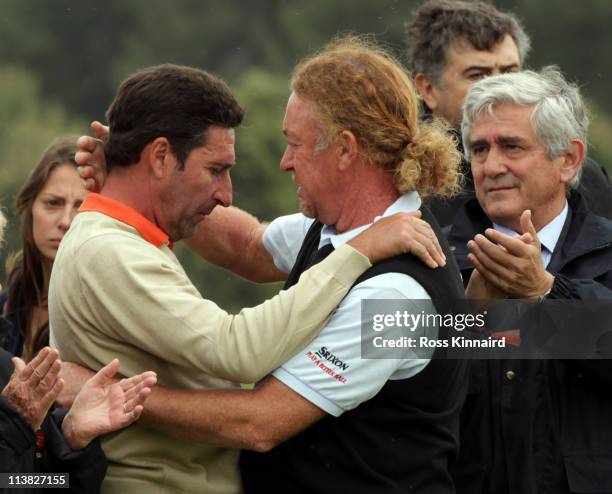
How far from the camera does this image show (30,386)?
485cm

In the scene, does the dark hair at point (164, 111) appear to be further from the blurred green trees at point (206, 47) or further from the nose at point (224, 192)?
the blurred green trees at point (206, 47)

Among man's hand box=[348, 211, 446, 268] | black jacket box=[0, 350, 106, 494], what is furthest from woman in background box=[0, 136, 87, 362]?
man's hand box=[348, 211, 446, 268]

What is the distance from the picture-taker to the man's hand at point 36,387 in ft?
15.8

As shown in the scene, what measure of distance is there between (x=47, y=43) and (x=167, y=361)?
47583 mm

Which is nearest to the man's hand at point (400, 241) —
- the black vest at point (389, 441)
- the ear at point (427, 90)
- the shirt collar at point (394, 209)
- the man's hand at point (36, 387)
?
the black vest at point (389, 441)

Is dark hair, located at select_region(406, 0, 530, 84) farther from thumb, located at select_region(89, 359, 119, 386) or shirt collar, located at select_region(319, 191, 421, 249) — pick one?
thumb, located at select_region(89, 359, 119, 386)

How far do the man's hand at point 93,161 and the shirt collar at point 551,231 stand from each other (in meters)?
1.63

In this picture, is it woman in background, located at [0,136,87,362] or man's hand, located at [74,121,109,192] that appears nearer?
man's hand, located at [74,121,109,192]

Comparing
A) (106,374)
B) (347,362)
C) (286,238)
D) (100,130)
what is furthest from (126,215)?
(286,238)

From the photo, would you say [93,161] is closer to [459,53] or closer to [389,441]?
[389,441]

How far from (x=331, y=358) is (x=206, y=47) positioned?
4574cm

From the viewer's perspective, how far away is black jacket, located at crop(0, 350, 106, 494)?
482 cm

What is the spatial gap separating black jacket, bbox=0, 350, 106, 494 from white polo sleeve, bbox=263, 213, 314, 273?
60.1 inches

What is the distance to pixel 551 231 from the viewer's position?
6008mm
